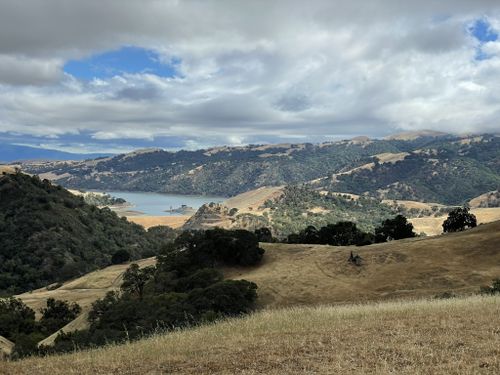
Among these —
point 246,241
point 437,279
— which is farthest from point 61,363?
point 246,241

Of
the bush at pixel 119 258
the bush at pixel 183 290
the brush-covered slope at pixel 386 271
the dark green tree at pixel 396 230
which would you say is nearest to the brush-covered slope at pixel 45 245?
the bush at pixel 119 258

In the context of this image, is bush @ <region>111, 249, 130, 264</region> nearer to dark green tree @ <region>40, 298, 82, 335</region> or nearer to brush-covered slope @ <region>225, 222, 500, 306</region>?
dark green tree @ <region>40, 298, 82, 335</region>

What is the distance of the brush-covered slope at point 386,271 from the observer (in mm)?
46750

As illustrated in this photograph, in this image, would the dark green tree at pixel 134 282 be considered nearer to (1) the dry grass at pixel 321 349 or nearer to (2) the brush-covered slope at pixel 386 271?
(2) the brush-covered slope at pixel 386 271

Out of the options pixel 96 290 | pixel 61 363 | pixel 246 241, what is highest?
pixel 61 363

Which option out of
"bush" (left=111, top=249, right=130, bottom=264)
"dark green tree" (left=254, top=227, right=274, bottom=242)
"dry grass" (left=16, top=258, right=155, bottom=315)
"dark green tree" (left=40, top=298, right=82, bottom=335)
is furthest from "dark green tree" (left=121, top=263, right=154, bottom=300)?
"bush" (left=111, top=249, right=130, bottom=264)

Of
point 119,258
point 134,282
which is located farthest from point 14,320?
point 119,258

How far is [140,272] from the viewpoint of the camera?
71.4 m

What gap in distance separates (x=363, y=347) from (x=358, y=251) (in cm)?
4810

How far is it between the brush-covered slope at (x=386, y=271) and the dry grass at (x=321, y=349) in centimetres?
2794

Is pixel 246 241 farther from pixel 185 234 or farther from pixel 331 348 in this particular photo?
pixel 331 348

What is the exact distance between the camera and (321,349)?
12914mm

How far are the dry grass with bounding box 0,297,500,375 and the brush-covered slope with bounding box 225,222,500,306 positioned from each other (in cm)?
2794

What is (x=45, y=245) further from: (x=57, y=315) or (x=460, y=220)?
(x=460, y=220)
